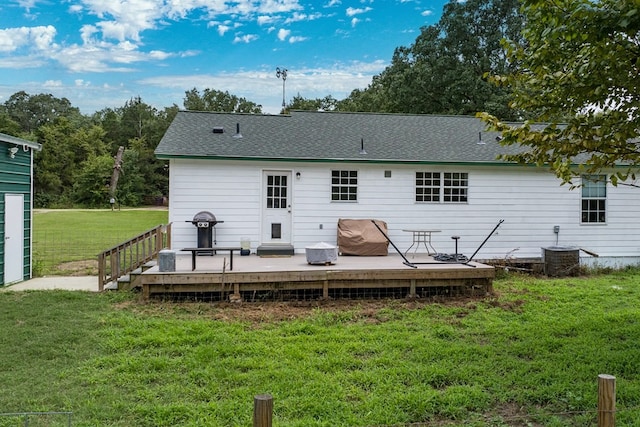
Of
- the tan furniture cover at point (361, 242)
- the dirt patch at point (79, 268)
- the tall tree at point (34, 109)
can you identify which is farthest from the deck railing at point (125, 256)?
the tall tree at point (34, 109)

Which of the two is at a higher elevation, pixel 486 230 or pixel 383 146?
pixel 383 146

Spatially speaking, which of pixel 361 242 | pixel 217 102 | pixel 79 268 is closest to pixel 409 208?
pixel 361 242

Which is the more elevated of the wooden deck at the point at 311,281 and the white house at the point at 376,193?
the white house at the point at 376,193

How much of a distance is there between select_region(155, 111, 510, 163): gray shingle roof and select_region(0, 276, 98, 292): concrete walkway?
2803 millimetres

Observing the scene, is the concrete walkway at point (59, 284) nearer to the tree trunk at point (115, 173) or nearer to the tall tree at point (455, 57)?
the tall tree at point (455, 57)

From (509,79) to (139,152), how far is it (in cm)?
3813

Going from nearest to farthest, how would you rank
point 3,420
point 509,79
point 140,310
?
point 3,420
point 509,79
point 140,310

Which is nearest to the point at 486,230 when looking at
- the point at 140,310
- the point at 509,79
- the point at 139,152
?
the point at 509,79

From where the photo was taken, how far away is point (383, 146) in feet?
34.2

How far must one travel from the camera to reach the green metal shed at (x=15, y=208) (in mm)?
7906

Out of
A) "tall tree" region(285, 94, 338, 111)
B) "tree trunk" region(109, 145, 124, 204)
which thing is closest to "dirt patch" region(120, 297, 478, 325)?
"tree trunk" region(109, 145, 124, 204)

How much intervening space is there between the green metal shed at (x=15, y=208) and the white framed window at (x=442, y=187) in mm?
8006

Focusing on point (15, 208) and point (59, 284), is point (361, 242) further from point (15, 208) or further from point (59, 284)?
point (15, 208)

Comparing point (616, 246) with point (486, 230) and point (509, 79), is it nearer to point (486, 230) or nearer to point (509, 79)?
point (486, 230)
